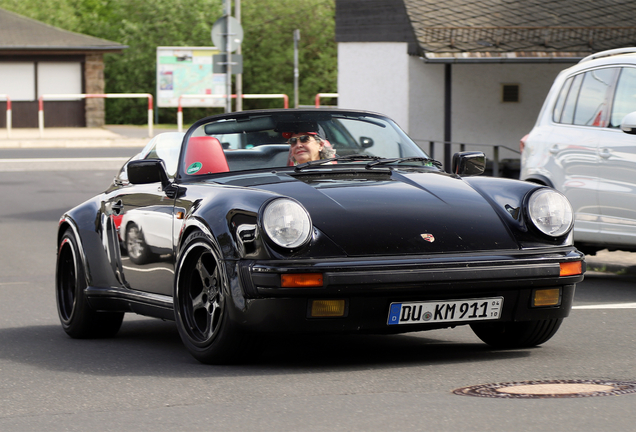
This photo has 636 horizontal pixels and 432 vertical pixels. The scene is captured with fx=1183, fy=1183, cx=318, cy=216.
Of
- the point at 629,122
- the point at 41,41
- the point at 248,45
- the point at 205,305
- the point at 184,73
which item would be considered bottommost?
the point at 205,305

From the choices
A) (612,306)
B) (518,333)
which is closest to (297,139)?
(518,333)

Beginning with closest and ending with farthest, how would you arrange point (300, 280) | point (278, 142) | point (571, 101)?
point (300, 280) → point (278, 142) → point (571, 101)

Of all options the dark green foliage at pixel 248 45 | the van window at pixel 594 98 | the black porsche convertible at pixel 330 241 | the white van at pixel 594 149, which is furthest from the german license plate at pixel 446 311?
the dark green foliage at pixel 248 45

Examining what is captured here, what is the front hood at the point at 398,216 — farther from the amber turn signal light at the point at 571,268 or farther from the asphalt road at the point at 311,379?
the asphalt road at the point at 311,379

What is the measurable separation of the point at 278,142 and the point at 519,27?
13803mm

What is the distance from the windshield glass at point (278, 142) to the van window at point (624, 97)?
2.95 meters

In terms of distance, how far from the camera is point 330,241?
5.60 m

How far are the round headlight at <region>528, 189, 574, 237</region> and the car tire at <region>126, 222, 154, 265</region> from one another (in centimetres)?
217

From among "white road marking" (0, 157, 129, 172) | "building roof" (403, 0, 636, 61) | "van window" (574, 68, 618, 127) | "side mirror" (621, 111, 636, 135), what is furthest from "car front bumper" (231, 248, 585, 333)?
"white road marking" (0, 157, 129, 172)

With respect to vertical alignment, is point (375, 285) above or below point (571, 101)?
below

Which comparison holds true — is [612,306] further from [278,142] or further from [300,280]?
[300,280]

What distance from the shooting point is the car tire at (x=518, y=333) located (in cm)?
639

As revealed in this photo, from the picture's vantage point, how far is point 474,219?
5.92 meters

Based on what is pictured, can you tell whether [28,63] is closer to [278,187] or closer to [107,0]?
[107,0]
